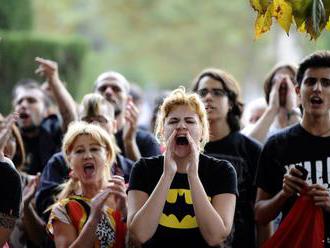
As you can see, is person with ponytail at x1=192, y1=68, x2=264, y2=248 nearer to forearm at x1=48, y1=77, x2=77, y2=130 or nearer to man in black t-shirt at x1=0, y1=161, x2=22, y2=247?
forearm at x1=48, y1=77, x2=77, y2=130

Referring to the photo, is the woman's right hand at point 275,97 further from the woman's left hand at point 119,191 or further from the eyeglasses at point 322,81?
the woman's left hand at point 119,191

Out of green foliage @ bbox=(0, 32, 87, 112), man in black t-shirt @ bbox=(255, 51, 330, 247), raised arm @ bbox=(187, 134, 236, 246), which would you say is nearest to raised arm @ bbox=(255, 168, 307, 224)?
man in black t-shirt @ bbox=(255, 51, 330, 247)

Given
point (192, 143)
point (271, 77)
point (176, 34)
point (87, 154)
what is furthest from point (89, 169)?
point (176, 34)

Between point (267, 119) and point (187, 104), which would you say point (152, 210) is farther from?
point (267, 119)

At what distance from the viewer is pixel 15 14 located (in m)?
19.6

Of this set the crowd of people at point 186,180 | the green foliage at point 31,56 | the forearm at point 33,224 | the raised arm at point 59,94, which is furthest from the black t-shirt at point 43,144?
the green foliage at point 31,56

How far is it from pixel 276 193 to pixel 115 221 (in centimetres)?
109

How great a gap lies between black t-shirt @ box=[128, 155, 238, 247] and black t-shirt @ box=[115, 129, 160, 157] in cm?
188

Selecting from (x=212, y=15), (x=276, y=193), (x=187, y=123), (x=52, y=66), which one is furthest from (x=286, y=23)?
(x=212, y=15)

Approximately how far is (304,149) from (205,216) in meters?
1.09

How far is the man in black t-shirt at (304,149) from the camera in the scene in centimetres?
599

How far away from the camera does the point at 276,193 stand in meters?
6.19

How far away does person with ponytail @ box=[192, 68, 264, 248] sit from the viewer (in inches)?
260

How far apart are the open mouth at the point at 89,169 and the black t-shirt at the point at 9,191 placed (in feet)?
3.38
